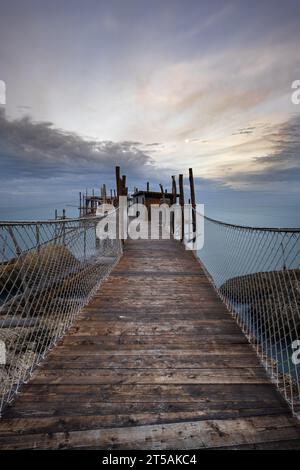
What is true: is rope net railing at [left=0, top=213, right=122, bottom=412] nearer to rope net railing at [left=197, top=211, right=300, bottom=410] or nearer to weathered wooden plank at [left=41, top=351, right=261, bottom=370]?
weathered wooden plank at [left=41, top=351, right=261, bottom=370]

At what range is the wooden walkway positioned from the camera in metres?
1.79

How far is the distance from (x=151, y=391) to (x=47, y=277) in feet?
5.82

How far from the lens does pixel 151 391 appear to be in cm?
224

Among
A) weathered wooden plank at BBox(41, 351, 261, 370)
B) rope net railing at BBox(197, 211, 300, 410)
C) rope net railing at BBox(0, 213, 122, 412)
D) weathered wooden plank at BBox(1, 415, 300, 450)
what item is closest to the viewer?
weathered wooden plank at BBox(1, 415, 300, 450)

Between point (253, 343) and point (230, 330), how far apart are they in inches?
14.8

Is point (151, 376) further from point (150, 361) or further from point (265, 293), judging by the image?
point (265, 293)

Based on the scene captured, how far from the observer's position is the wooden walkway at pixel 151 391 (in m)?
1.79

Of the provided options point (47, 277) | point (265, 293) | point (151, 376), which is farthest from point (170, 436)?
point (47, 277)

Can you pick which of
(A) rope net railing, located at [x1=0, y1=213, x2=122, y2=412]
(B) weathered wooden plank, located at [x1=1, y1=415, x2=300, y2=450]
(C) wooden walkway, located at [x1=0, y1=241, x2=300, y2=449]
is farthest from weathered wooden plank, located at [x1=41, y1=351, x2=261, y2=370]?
(B) weathered wooden plank, located at [x1=1, y1=415, x2=300, y2=450]

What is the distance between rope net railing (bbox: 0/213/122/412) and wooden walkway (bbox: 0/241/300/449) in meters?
0.26
